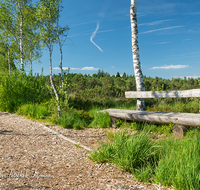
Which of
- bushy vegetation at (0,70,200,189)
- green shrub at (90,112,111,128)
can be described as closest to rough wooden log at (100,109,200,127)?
bushy vegetation at (0,70,200,189)

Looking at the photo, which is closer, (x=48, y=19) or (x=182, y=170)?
(x=182, y=170)

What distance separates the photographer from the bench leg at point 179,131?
4347 millimetres

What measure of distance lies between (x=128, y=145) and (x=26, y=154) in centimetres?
246

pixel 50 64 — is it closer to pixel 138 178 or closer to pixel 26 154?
pixel 26 154

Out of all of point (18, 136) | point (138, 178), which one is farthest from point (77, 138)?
point (138, 178)

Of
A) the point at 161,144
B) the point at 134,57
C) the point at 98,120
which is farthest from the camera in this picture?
the point at 134,57

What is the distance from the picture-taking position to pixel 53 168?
3135 millimetres

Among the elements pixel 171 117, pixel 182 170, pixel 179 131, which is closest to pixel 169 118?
pixel 171 117

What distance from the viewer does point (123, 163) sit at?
2818 millimetres

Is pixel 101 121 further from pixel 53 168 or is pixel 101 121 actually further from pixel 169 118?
pixel 53 168

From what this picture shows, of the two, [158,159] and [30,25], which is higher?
[30,25]

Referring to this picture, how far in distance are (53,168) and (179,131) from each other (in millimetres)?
3301

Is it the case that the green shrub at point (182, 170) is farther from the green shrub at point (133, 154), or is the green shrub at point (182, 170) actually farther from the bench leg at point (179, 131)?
the bench leg at point (179, 131)

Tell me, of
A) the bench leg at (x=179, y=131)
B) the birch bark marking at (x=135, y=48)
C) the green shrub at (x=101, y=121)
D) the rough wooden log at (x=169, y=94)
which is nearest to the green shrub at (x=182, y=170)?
the bench leg at (x=179, y=131)
